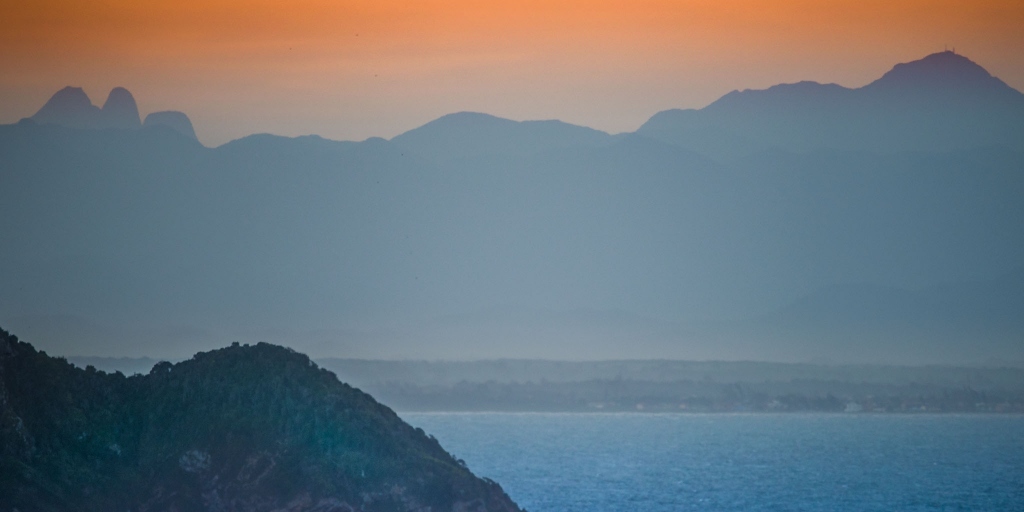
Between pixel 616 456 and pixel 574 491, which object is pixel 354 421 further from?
pixel 616 456

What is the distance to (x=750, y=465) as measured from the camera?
318ft

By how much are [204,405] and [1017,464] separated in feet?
258

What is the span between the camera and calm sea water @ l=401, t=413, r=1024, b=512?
69.8m

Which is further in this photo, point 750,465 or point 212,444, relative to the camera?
point 750,465

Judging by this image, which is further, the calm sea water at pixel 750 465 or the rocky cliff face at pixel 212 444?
the calm sea water at pixel 750 465

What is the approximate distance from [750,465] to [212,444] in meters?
63.0

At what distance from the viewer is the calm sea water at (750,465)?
69.8 meters

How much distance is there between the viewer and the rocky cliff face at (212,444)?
41.2 m

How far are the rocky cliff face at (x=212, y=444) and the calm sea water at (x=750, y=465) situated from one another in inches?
736

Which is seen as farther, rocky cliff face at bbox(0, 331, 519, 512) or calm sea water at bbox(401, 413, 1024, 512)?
calm sea water at bbox(401, 413, 1024, 512)

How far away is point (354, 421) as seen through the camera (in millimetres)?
45656

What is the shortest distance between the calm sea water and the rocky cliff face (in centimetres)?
1869

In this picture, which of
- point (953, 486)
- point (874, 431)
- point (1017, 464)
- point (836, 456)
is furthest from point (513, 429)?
point (953, 486)

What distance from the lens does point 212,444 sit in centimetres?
4272
